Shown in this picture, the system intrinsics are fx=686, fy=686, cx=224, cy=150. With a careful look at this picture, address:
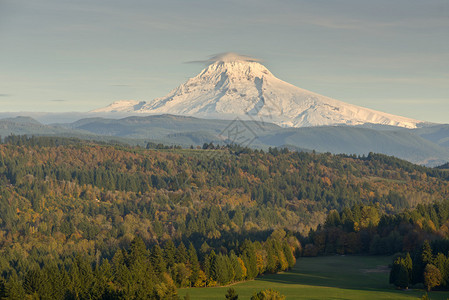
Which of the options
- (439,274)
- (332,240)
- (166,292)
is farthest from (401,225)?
(166,292)

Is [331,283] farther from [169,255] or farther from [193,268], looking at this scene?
[169,255]

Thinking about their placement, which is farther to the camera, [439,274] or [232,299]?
[439,274]

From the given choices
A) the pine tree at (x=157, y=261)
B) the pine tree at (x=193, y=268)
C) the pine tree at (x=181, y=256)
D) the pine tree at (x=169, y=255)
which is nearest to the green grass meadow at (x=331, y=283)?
the pine tree at (x=193, y=268)

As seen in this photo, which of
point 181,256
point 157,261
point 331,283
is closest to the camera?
point 331,283

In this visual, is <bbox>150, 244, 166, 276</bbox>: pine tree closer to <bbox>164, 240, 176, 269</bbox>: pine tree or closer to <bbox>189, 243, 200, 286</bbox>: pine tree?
<bbox>164, 240, 176, 269</bbox>: pine tree

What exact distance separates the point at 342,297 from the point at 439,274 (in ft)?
68.1

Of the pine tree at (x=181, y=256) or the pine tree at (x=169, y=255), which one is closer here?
the pine tree at (x=181, y=256)

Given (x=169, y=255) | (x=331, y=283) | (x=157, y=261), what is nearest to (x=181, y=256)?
(x=169, y=255)

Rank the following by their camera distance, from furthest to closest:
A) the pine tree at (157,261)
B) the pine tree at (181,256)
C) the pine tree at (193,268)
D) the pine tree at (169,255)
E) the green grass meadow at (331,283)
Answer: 1. the pine tree at (169,255)
2. the pine tree at (181,256)
3. the pine tree at (193,268)
4. the pine tree at (157,261)
5. the green grass meadow at (331,283)

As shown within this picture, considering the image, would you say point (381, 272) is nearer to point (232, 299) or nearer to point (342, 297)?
point (342, 297)

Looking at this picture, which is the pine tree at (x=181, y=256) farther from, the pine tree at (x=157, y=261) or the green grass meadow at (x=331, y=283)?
the green grass meadow at (x=331, y=283)

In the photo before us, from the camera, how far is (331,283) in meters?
132

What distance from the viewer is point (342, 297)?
112 meters

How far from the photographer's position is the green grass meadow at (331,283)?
376ft
